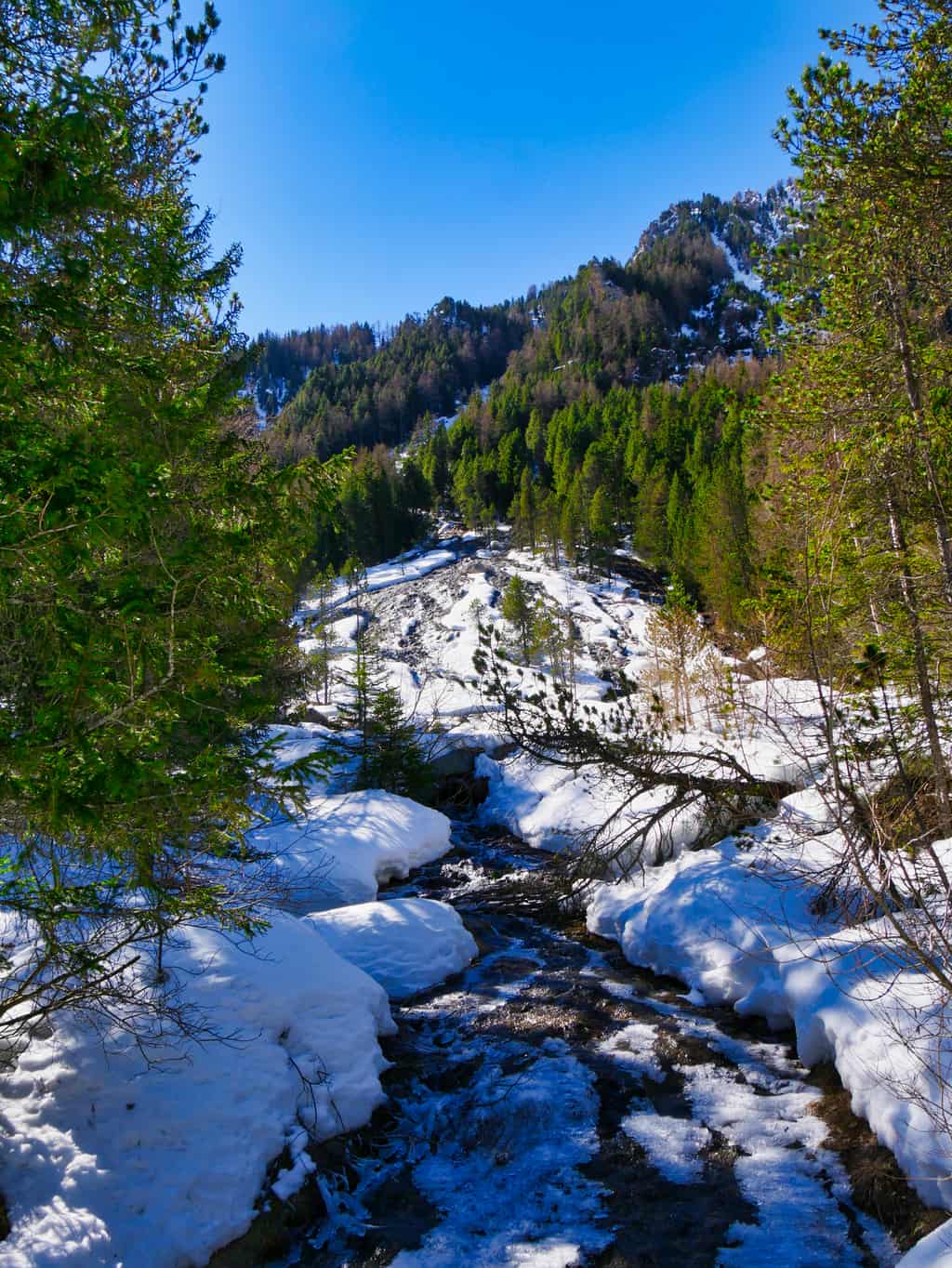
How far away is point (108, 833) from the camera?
→ 3.76m

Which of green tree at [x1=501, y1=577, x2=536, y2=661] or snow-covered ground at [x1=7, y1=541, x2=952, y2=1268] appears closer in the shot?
snow-covered ground at [x1=7, y1=541, x2=952, y2=1268]

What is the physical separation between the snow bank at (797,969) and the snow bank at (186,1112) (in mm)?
3874

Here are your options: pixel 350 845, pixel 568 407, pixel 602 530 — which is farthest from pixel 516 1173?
pixel 568 407

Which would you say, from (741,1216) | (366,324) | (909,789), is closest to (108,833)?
(909,789)

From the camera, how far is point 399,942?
9.27 meters

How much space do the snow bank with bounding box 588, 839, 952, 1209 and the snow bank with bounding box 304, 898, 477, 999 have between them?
7.32 feet

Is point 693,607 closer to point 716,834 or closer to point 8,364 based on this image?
point 716,834

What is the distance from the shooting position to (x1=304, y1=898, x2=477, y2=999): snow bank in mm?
8875

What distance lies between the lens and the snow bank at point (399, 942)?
8875 millimetres

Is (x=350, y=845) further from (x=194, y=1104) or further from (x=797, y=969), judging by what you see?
(x=797, y=969)

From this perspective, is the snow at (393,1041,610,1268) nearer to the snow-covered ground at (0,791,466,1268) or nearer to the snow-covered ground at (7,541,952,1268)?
the snow-covered ground at (7,541,952,1268)

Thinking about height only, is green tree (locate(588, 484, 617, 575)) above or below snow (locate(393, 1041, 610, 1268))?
above

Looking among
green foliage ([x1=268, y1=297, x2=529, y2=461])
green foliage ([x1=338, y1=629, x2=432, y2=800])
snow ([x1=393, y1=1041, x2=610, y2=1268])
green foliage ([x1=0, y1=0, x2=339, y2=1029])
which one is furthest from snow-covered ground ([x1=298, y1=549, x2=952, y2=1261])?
green foliage ([x1=268, y1=297, x2=529, y2=461])

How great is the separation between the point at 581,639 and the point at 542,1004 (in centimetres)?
3938
